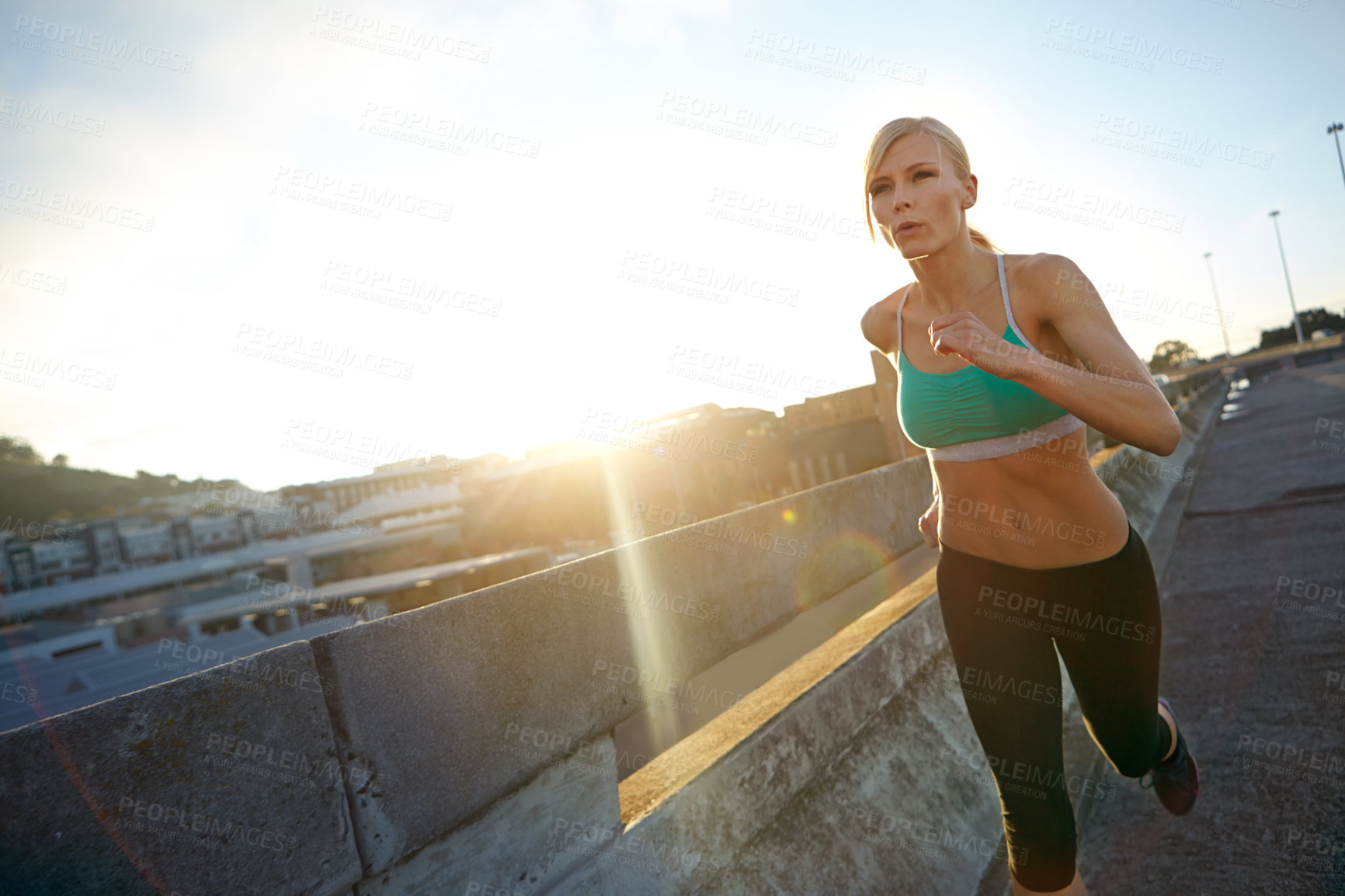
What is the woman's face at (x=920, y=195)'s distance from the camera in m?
2.14

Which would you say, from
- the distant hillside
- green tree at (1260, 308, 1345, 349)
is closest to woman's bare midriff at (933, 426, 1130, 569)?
the distant hillside

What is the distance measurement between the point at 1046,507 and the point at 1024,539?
0.13 meters

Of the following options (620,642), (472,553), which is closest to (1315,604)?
(620,642)

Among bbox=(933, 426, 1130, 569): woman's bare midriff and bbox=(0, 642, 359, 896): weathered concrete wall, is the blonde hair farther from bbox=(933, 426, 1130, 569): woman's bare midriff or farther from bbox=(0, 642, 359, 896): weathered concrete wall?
bbox=(0, 642, 359, 896): weathered concrete wall

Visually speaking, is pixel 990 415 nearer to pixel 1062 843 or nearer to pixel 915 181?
pixel 915 181

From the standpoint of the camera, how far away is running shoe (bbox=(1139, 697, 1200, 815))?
2346 mm

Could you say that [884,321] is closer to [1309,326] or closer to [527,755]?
[527,755]

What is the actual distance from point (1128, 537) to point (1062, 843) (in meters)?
0.93

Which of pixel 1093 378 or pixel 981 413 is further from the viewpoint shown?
pixel 981 413

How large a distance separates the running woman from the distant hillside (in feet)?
333

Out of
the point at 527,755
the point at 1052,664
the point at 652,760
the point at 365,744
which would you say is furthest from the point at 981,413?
the point at 365,744

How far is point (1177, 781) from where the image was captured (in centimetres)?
235

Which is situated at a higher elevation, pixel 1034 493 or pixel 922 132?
pixel 922 132

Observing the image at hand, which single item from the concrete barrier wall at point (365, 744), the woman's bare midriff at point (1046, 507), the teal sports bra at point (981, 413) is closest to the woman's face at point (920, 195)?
the teal sports bra at point (981, 413)
